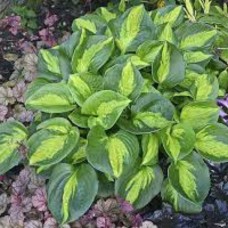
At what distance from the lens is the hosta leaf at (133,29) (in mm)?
1977

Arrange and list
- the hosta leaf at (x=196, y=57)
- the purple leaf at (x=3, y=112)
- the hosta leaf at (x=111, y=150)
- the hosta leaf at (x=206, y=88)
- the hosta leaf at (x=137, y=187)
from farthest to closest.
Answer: the purple leaf at (x=3, y=112)
the hosta leaf at (x=196, y=57)
the hosta leaf at (x=206, y=88)
the hosta leaf at (x=137, y=187)
the hosta leaf at (x=111, y=150)

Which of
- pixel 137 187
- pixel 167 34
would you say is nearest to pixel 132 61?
pixel 167 34

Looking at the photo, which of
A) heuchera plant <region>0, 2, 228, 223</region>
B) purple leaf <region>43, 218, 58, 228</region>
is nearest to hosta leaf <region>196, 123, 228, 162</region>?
heuchera plant <region>0, 2, 228, 223</region>

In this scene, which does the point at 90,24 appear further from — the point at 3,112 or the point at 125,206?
the point at 125,206

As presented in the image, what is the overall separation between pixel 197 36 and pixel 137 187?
24.2 inches

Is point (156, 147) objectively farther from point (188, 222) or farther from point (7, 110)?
point (7, 110)

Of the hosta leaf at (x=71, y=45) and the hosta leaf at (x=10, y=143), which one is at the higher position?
the hosta leaf at (x=71, y=45)

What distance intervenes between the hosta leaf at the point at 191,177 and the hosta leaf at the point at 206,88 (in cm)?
21

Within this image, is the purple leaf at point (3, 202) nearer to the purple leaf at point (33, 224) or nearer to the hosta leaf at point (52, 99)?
the purple leaf at point (33, 224)

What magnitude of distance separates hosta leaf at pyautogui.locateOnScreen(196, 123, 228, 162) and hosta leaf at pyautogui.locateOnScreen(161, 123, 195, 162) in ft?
0.16

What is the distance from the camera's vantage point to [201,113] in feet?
5.87

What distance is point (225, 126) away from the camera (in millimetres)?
1772

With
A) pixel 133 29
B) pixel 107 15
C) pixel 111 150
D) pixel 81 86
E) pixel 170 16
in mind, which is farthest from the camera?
pixel 107 15

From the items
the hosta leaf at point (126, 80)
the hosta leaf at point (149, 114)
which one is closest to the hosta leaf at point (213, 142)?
the hosta leaf at point (149, 114)
